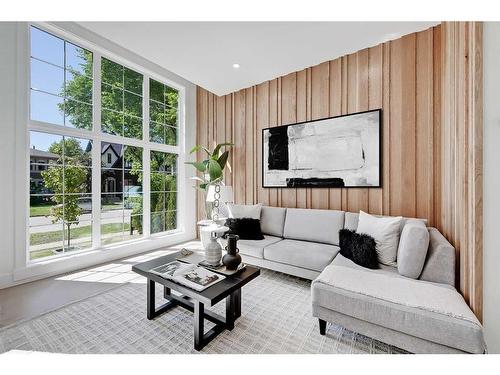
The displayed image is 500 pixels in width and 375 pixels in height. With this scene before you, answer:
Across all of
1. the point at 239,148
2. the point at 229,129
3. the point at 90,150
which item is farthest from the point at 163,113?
the point at 239,148

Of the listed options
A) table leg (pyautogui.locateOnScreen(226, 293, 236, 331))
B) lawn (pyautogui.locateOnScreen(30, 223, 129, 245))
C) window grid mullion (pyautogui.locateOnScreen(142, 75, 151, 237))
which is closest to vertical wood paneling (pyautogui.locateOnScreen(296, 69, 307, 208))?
table leg (pyautogui.locateOnScreen(226, 293, 236, 331))

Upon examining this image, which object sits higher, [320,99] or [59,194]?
[320,99]

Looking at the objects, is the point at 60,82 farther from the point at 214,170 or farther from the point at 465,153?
the point at 465,153

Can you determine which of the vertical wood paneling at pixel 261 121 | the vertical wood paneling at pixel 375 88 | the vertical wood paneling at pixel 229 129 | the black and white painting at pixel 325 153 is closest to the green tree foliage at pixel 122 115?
the vertical wood paneling at pixel 229 129

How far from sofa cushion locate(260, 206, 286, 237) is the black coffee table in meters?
1.41

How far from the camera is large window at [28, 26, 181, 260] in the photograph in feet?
9.40

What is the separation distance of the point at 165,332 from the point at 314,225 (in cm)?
204

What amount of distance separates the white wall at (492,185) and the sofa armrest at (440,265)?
326 mm

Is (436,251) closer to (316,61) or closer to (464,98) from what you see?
(464,98)

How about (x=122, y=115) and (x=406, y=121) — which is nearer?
(x=406, y=121)

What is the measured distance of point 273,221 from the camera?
10.9 ft

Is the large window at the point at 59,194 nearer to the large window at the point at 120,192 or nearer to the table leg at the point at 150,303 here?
the large window at the point at 120,192

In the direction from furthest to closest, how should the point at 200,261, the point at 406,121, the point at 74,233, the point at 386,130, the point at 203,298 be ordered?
the point at 74,233 < the point at 386,130 < the point at 406,121 < the point at 200,261 < the point at 203,298

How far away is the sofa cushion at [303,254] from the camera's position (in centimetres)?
236
